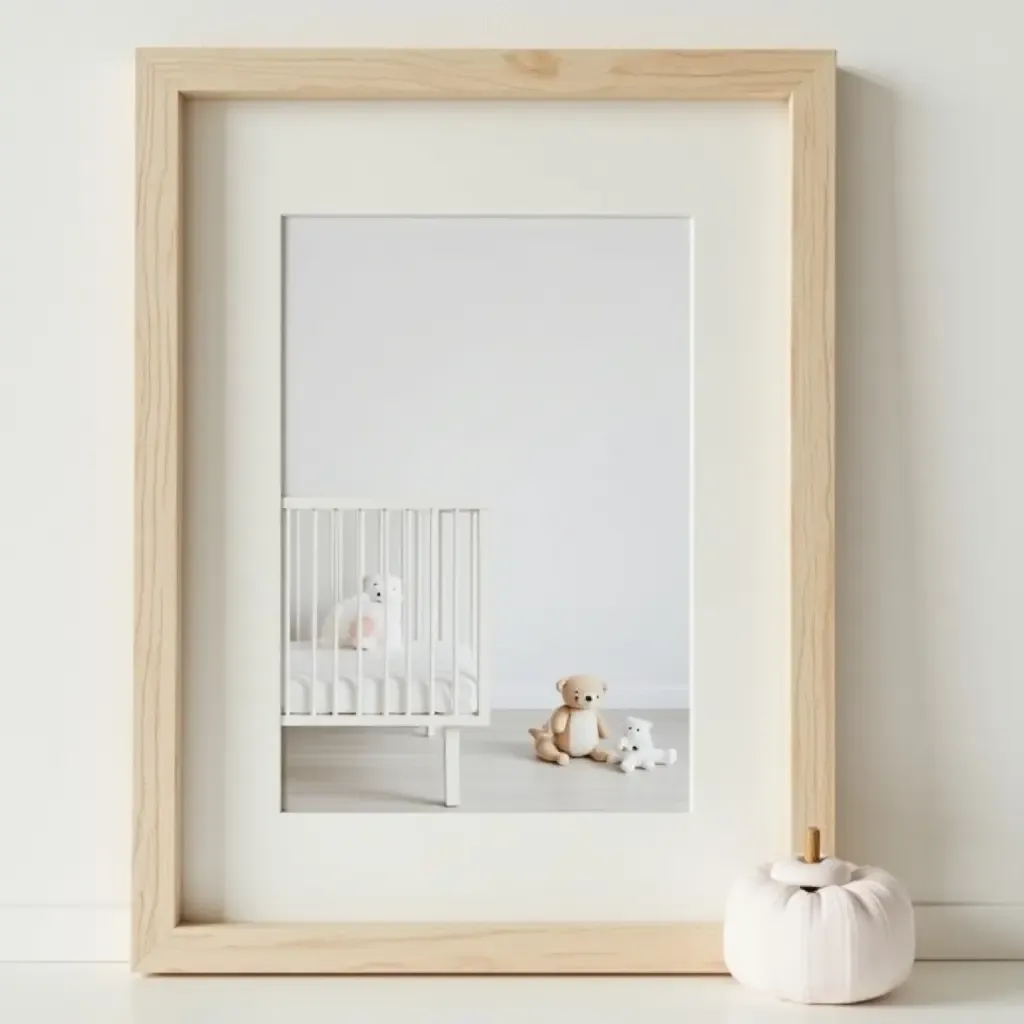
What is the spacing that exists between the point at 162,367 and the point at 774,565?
0.61 m

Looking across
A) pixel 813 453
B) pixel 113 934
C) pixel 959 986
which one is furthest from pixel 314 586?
pixel 959 986

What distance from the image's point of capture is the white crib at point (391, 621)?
134 centimetres

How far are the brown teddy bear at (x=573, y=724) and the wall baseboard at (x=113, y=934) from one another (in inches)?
14.5

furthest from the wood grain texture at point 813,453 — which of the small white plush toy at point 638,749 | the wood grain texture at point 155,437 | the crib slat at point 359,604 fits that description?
the wood grain texture at point 155,437

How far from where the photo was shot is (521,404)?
1.33 m

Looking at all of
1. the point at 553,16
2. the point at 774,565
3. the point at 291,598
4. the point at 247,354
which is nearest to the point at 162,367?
the point at 247,354

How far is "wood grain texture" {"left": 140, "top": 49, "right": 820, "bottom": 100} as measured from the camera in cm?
131

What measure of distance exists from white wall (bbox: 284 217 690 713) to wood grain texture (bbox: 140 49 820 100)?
126 mm

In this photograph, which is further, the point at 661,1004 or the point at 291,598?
the point at 291,598

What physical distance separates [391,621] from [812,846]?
0.44 m

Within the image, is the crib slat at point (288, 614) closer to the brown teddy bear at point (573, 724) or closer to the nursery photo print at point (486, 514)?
the nursery photo print at point (486, 514)

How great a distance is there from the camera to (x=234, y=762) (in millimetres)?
1346

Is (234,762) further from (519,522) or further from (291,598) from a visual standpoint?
(519,522)

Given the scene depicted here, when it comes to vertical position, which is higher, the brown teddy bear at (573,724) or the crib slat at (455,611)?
the crib slat at (455,611)
